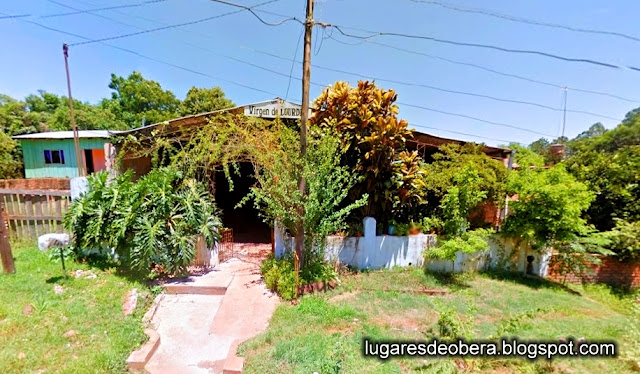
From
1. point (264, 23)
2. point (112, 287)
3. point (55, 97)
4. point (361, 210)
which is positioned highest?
point (55, 97)

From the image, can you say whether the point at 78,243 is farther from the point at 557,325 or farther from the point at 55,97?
the point at 55,97

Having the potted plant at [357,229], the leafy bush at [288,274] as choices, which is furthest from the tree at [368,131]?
the leafy bush at [288,274]

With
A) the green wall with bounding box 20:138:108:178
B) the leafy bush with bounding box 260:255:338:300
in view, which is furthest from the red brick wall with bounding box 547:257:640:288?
the green wall with bounding box 20:138:108:178

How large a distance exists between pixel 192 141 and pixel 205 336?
432 centimetres

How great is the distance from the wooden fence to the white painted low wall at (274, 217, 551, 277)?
5044mm

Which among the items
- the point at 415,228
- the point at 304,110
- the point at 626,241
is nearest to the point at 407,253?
the point at 415,228

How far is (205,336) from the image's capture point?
380 centimetres

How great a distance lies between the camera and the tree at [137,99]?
81.5ft

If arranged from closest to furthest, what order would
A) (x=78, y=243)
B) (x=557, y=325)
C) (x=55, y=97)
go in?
(x=557, y=325) < (x=78, y=243) < (x=55, y=97)

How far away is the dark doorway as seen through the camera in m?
8.19

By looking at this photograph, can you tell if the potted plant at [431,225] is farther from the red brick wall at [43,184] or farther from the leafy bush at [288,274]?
the red brick wall at [43,184]

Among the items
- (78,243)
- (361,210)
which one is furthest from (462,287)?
(78,243)

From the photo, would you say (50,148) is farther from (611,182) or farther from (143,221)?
(611,182)

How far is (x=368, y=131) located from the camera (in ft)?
18.9
